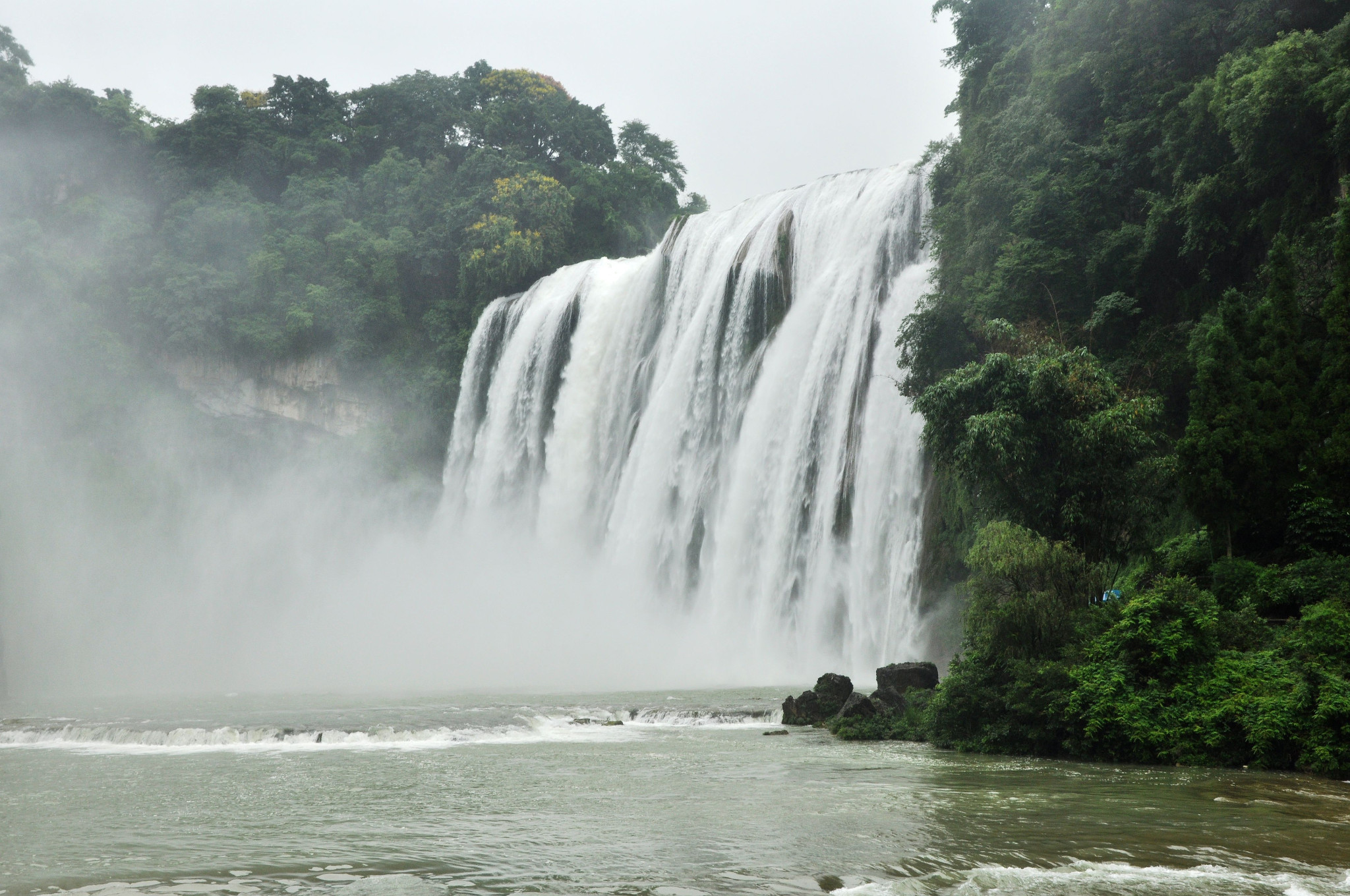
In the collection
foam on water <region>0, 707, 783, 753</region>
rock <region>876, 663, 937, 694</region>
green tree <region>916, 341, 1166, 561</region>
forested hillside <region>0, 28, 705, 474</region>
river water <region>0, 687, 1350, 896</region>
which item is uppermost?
forested hillside <region>0, 28, 705, 474</region>

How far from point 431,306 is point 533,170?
8.58m

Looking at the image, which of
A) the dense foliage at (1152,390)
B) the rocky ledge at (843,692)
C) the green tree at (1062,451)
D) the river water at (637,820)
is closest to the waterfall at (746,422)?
the dense foliage at (1152,390)

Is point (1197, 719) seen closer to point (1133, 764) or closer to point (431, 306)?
point (1133, 764)

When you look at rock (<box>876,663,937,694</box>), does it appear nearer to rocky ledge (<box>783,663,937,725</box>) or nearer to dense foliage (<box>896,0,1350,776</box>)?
rocky ledge (<box>783,663,937,725</box>)

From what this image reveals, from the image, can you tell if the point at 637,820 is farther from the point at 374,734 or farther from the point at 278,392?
the point at 278,392

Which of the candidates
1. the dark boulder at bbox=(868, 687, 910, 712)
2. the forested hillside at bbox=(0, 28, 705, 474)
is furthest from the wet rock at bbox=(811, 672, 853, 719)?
the forested hillside at bbox=(0, 28, 705, 474)

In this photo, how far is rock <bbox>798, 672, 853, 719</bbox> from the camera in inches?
710

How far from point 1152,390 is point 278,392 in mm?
40616

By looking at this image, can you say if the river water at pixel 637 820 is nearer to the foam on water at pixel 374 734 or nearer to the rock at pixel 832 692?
the foam on water at pixel 374 734

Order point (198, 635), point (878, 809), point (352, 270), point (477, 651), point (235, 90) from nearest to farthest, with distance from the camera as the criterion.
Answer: point (878, 809) → point (477, 651) → point (198, 635) → point (352, 270) → point (235, 90)

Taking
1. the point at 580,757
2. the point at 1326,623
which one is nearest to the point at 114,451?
the point at 580,757

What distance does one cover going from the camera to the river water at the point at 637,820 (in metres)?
8.01

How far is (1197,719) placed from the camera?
42.2 ft

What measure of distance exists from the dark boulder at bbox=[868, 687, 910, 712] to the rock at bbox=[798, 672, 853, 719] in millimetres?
734
